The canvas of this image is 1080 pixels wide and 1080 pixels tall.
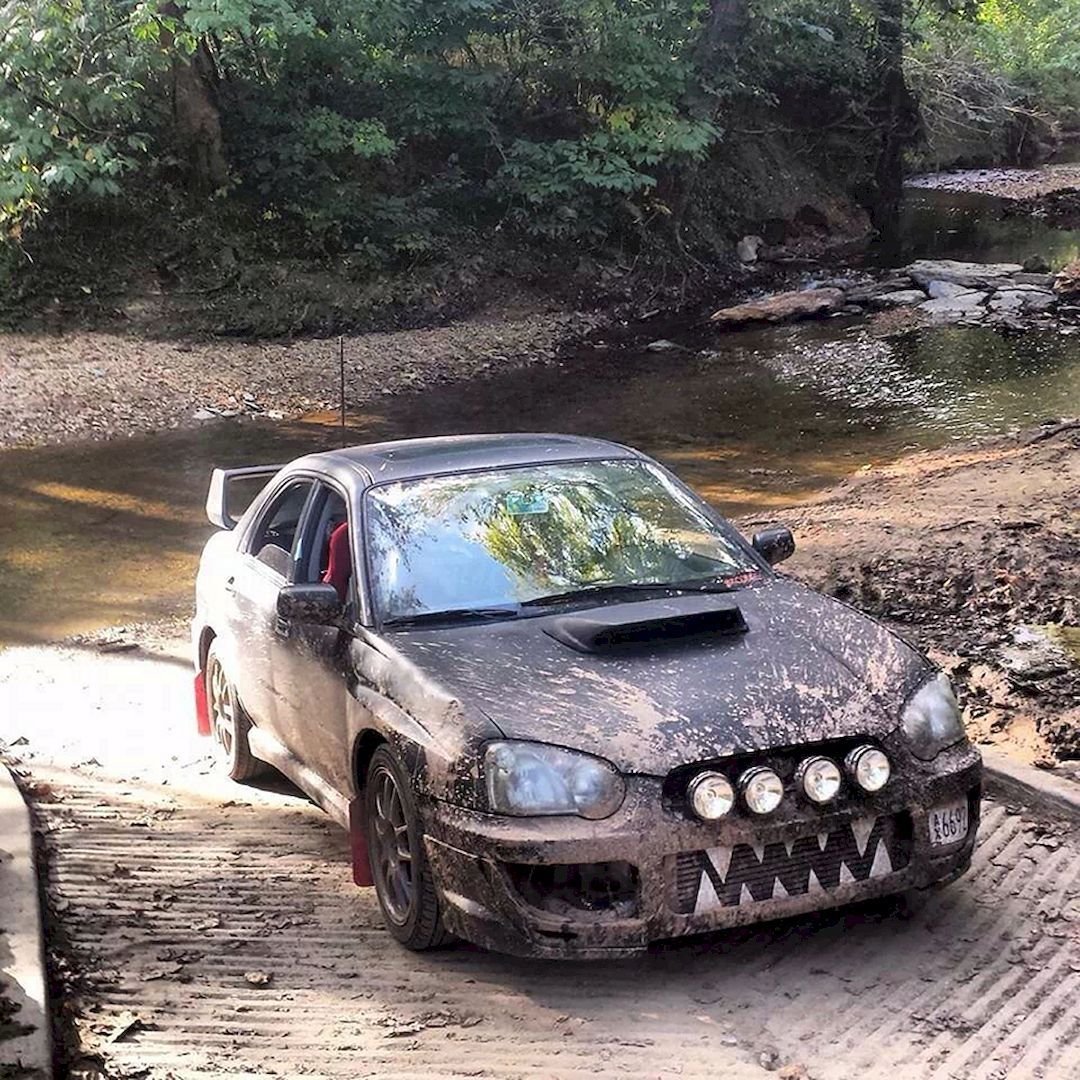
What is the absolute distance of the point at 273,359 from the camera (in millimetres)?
18938

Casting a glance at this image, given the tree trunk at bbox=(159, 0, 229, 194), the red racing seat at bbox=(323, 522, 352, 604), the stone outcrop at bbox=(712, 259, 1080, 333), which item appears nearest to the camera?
the red racing seat at bbox=(323, 522, 352, 604)

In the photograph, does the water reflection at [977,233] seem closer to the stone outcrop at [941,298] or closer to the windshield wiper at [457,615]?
the stone outcrop at [941,298]

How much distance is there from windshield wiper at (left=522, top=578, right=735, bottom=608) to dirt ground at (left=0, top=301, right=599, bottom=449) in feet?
38.7

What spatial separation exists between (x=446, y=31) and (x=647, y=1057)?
20732 mm

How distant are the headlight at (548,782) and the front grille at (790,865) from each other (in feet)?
0.94

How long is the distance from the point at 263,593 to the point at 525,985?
225cm

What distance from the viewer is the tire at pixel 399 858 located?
437cm

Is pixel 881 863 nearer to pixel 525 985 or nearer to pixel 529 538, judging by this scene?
pixel 525 985

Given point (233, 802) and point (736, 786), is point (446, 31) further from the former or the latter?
point (736, 786)

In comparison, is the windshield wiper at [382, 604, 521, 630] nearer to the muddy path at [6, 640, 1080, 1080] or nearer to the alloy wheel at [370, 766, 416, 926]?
the alloy wheel at [370, 766, 416, 926]

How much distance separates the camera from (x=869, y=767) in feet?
13.6

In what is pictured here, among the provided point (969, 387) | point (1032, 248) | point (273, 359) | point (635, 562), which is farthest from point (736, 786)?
point (1032, 248)

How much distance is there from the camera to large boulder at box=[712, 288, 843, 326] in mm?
22172

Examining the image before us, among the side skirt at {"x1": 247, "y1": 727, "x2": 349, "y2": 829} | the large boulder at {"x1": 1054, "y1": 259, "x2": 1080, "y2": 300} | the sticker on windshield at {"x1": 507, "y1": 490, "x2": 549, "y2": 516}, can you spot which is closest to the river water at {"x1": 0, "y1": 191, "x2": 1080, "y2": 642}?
the large boulder at {"x1": 1054, "y1": 259, "x2": 1080, "y2": 300}
